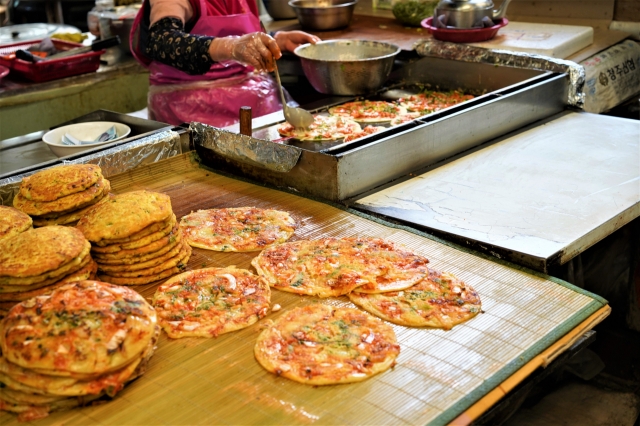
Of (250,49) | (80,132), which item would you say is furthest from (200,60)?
(80,132)

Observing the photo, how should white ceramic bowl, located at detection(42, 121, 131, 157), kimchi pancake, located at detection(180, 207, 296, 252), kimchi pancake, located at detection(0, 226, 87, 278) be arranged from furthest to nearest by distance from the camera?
white ceramic bowl, located at detection(42, 121, 131, 157), kimchi pancake, located at detection(180, 207, 296, 252), kimchi pancake, located at detection(0, 226, 87, 278)

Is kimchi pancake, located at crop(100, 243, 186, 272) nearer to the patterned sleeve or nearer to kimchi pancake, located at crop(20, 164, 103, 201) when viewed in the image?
kimchi pancake, located at crop(20, 164, 103, 201)

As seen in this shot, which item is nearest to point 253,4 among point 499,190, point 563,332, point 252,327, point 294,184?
point 294,184

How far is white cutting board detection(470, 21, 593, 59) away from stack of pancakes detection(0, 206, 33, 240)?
344 centimetres

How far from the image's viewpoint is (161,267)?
2.41 metres

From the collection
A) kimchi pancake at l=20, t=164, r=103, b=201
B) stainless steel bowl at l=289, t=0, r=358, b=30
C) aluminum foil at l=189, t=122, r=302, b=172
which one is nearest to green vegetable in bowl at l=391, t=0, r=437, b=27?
stainless steel bowl at l=289, t=0, r=358, b=30

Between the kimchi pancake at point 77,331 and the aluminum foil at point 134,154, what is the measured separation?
4.00ft

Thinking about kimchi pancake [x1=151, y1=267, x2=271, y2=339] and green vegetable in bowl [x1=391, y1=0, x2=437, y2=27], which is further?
green vegetable in bowl [x1=391, y1=0, x2=437, y2=27]

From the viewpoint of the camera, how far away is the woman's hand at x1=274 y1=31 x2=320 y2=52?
4.56 m

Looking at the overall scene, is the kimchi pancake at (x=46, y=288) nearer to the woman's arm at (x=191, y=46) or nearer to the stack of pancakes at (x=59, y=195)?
the stack of pancakes at (x=59, y=195)

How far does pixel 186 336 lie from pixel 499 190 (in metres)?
1.64

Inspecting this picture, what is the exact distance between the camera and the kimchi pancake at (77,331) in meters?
1.73

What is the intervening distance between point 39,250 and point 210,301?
0.57 metres

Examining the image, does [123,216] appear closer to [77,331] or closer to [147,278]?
[147,278]
